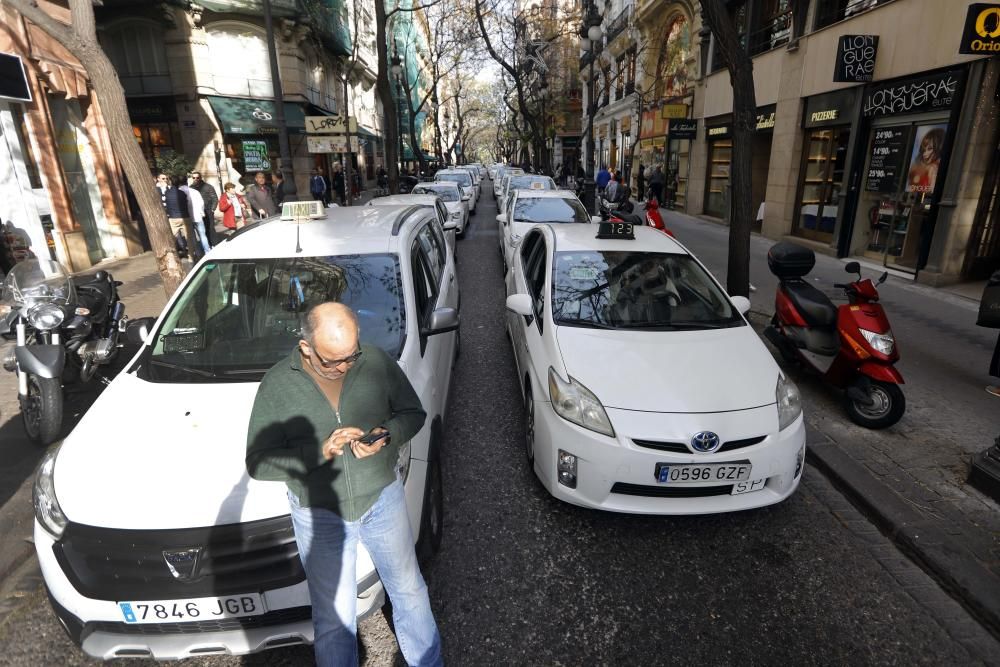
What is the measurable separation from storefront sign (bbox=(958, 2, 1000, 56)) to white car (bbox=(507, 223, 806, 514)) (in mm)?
6927

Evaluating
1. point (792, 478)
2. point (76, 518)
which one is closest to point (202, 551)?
point (76, 518)

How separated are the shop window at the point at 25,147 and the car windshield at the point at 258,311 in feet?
32.8

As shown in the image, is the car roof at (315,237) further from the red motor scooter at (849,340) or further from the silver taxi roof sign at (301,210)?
the red motor scooter at (849,340)

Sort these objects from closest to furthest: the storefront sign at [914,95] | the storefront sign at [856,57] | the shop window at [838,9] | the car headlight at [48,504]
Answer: the car headlight at [48,504] < the storefront sign at [914,95] < the storefront sign at [856,57] < the shop window at [838,9]

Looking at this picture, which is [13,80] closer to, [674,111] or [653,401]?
[653,401]

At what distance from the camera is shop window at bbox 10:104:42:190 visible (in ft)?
32.6

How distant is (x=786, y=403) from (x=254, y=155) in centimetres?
Result: 2281

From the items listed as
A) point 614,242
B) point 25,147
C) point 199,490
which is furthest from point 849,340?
point 25,147

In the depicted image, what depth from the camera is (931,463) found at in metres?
4.12

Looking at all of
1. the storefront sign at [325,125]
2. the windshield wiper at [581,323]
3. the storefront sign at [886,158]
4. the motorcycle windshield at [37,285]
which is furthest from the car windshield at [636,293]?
the storefront sign at [325,125]

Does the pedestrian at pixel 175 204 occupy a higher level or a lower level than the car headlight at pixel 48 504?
higher

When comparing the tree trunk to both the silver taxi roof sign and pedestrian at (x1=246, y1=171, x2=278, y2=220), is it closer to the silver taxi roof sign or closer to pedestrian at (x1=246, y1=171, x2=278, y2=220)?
the silver taxi roof sign

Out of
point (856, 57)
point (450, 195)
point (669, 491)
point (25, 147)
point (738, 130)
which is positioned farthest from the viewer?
point (450, 195)

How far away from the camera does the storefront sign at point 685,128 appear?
19.4 m
